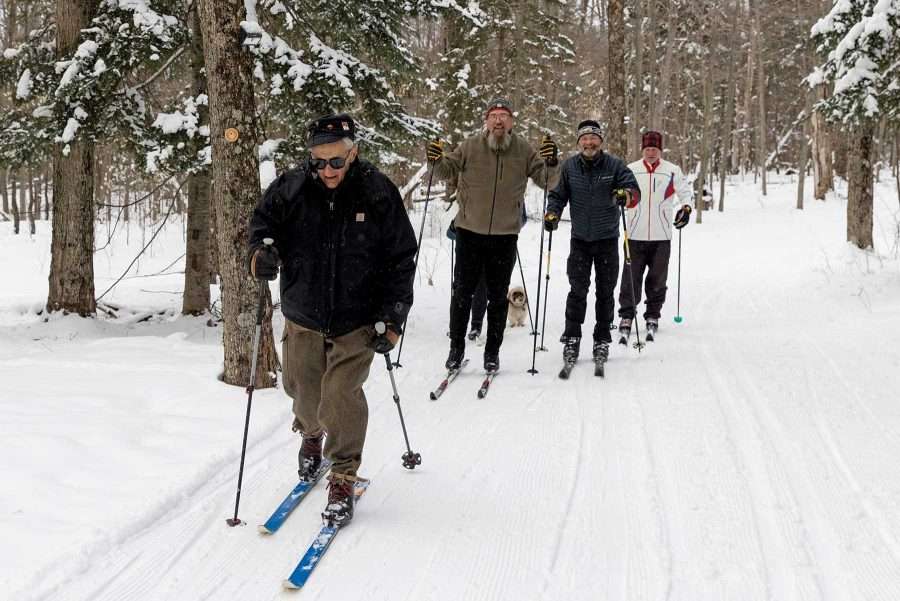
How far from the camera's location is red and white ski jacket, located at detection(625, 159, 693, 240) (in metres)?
8.41

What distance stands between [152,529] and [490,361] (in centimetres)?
365

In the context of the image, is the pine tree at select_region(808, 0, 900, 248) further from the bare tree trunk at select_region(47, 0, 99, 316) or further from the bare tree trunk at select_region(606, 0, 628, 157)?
the bare tree trunk at select_region(47, 0, 99, 316)

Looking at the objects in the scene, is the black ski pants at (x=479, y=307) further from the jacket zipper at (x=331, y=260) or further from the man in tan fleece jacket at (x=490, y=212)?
the jacket zipper at (x=331, y=260)

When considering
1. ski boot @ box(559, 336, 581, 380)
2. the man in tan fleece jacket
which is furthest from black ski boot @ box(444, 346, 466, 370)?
ski boot @ box(559, 336, 581, 380)

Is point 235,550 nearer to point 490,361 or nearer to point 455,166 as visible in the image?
point 490,361

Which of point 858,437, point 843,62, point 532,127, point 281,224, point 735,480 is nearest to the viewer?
point 281,224

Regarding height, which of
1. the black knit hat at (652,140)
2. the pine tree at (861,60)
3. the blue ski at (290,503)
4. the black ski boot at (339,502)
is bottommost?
the blue ski at (290,503)

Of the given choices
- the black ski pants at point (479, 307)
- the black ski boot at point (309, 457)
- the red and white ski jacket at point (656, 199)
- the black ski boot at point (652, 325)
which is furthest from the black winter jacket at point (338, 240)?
the black ski boot at point (652, 325)

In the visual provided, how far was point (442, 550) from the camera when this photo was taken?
11.5 ft

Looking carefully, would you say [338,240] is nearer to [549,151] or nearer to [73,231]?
[549,151]

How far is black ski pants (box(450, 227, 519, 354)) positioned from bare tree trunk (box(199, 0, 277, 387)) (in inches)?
73.8

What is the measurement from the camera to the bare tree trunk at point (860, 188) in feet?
37.9

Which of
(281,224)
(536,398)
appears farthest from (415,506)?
(536,398)

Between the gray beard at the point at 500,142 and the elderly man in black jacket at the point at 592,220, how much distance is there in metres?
0.75
